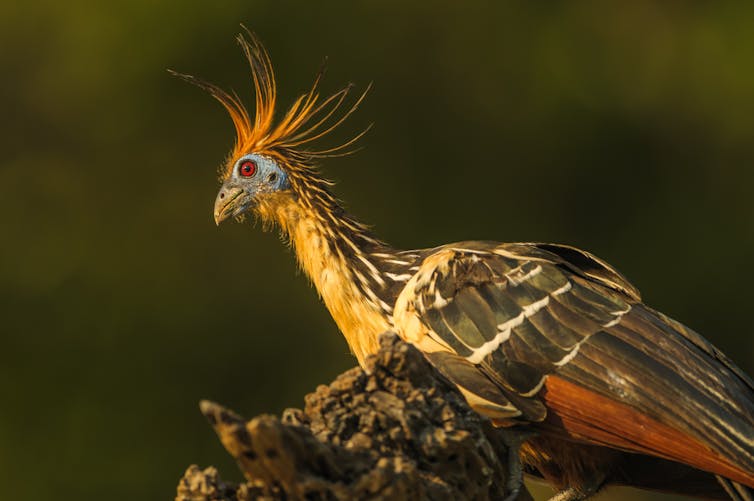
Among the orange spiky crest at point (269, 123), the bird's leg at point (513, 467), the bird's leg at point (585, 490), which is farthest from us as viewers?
the orange spiky crest at point (269, 123)

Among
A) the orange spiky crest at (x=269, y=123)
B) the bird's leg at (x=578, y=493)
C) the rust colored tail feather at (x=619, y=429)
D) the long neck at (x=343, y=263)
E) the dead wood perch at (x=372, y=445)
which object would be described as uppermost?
the orange spiky crest at (x=269, y=123)

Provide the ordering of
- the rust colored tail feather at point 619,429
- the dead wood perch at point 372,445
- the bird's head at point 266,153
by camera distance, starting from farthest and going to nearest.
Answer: the bird's head at point 266,153 → the rust colored tail feather at point 619,429 → the dead wood perch at point 372,445

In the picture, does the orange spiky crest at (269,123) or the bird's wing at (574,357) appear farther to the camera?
the orange spiky crest at (269,123)

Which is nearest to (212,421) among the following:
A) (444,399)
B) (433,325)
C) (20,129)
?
(444,399)

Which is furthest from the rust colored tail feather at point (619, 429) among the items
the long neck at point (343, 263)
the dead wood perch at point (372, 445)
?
the long neck at point (343, 263)

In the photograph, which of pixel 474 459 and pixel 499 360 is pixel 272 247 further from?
pixel 474 459

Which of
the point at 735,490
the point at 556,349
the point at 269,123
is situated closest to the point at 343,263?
the point at 269,123

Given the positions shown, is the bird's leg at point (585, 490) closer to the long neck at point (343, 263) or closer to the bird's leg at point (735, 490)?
the bird's leg at point (735, 490)

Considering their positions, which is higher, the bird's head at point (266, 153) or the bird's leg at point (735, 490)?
the bird's head at point (266, 153)

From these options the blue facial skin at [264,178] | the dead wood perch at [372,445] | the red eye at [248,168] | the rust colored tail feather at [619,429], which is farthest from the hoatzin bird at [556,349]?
the dead wood perch at [372,445]
